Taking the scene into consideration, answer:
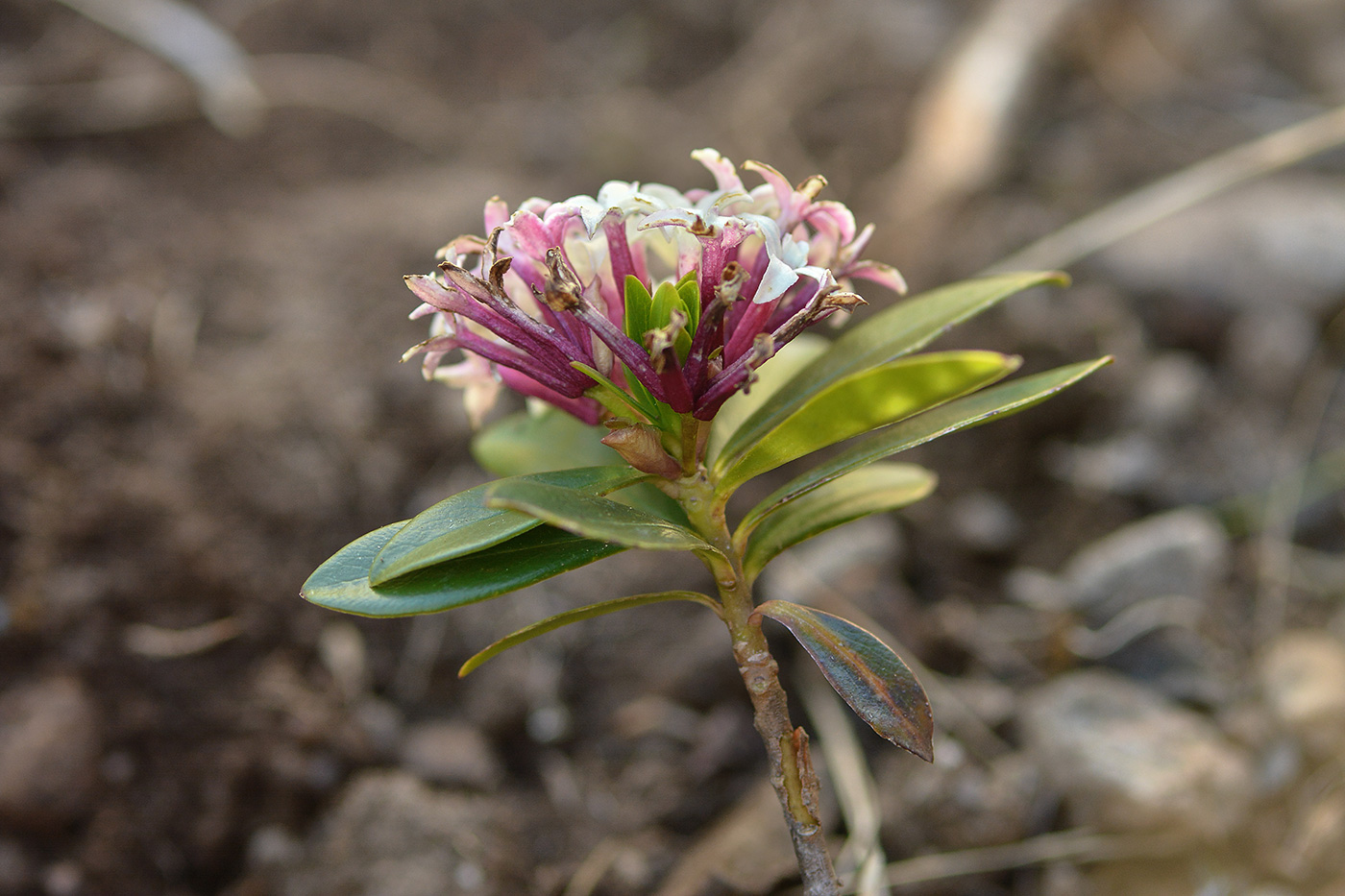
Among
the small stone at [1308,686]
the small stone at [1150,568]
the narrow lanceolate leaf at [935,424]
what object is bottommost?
the small stone at [1308,686]

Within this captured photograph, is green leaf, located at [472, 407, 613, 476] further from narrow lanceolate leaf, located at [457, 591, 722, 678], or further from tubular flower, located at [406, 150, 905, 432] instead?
narrow lanceolate leaf, located at [457, 591, 722, 678]

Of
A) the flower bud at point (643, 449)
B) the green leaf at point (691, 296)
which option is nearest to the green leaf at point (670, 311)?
the green leaf at point (691, 296)

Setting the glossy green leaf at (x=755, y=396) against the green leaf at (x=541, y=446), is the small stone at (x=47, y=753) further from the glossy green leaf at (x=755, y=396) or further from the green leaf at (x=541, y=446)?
the glossy green leaf at (x=755, y=396)

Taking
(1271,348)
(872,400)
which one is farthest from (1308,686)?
(872,400)

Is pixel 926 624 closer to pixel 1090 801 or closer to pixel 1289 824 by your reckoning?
pixel 1090 801

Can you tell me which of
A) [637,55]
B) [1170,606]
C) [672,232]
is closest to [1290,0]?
[637,55]

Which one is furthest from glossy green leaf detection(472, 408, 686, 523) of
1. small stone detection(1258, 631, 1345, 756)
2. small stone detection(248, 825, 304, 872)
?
small stone detection(1258, 631, 1345, 756)

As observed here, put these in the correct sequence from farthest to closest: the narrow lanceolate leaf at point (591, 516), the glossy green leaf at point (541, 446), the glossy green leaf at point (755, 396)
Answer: the glossy green leaf at point (541, 446)
the glossy green leaf at point (755, 396)
the narrow lanceolate leaf at point (591, 516)

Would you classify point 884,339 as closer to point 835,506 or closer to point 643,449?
point 835,506
